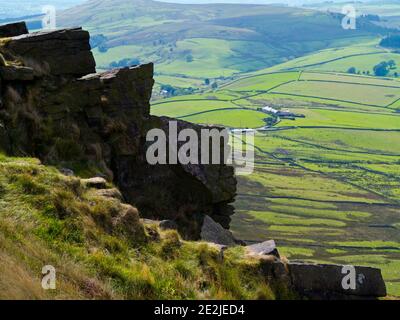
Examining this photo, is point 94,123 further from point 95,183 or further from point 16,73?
point 95,183

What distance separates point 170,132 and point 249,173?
462 ft

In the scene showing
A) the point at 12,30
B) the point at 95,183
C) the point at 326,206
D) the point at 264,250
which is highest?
the point at 12,30

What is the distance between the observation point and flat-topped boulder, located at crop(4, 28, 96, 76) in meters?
26.8

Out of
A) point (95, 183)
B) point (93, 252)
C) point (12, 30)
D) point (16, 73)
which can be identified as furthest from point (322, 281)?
point (12, 30)

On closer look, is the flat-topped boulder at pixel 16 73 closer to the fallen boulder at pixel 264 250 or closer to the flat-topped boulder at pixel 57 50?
the flat-topped boulder at pixel 57 50

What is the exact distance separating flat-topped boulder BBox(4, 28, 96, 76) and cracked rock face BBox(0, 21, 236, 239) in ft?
0.15

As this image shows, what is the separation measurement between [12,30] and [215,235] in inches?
571

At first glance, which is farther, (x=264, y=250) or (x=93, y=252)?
(x=264, y=250)

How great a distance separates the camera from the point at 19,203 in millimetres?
16734

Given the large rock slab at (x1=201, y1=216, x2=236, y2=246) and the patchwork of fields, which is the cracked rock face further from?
the patchwork of fields

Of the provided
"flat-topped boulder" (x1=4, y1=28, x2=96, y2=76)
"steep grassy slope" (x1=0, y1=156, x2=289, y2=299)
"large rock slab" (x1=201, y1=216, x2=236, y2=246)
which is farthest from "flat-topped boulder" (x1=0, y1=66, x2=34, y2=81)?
"large rock slab" (x1=201, y1=216, x2=236, y2=246)

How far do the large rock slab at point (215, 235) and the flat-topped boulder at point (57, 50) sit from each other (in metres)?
9.70

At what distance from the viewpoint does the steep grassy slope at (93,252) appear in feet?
46.1

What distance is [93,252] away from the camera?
1580cm
